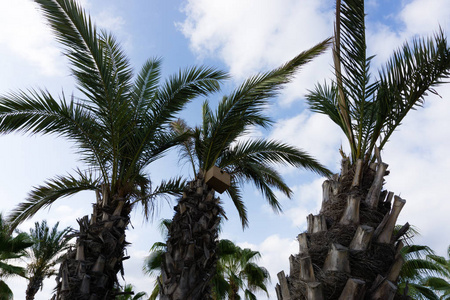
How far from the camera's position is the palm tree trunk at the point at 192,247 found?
217 inches

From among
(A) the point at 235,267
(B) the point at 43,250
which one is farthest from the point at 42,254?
(A) the point at 235,267

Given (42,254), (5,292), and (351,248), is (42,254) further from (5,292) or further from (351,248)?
(351,248)

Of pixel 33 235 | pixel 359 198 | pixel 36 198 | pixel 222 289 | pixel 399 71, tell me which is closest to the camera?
pixel 359 198

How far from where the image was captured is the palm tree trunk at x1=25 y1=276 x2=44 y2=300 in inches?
608

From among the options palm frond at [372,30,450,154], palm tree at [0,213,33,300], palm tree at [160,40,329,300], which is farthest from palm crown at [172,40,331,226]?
palm tree at [0,213,33,300]

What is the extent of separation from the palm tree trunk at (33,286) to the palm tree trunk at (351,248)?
15.4 m

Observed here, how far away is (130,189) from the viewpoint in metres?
6.94

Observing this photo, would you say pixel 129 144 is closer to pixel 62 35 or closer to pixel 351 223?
pixel 62 35

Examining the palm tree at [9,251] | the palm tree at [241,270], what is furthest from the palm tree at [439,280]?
the palm tree at [9,251]

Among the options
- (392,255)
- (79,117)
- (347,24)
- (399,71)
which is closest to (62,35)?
(79,117)

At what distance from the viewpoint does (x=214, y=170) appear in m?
6.63

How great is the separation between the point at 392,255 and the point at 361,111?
5.51 feet

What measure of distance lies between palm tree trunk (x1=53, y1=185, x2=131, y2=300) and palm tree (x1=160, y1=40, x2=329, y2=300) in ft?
2.66

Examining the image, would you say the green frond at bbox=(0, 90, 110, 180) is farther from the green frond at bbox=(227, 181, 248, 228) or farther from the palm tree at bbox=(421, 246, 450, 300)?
the palm tree at bbox=(421, 246, 450, 300)
